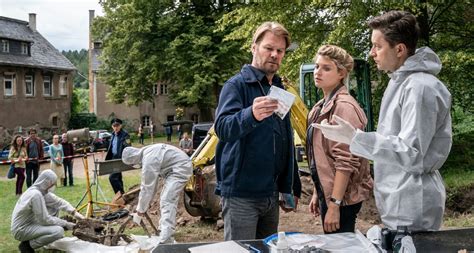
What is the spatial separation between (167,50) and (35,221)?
771 inches

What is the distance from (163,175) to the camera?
7.30m

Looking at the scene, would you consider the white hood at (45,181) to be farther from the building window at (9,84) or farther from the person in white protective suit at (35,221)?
the building window at (9,84)

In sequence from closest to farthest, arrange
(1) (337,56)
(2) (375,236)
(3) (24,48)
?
1. (2) (375,236)
2. (1) (337,56)
3. (3) (24,48)

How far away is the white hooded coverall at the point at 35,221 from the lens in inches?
268

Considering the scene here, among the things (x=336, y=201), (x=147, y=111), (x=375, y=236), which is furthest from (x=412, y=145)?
(x=147, y=111)

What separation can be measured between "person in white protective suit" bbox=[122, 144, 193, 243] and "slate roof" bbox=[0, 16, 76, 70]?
88.8 feet

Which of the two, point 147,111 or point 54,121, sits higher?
point 147,111

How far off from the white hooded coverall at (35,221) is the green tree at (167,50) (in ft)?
59.8

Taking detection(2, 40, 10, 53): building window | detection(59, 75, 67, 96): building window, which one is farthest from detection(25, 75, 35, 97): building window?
detection(59, 75, 67, 96): building window

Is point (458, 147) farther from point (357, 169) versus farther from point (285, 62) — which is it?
point (357, 169)

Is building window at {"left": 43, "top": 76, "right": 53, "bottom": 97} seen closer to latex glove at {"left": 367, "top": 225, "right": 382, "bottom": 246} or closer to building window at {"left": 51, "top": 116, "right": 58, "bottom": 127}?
building window at {"left": 51, "top": 116, "right": 58, "bottom": 127}

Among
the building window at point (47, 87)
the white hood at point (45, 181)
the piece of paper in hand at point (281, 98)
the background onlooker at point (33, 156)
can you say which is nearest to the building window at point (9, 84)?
the building window at point (47, 87)

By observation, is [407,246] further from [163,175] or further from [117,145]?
[117,145]

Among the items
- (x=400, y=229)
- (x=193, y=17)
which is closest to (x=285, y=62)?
(x=400, y=229)
